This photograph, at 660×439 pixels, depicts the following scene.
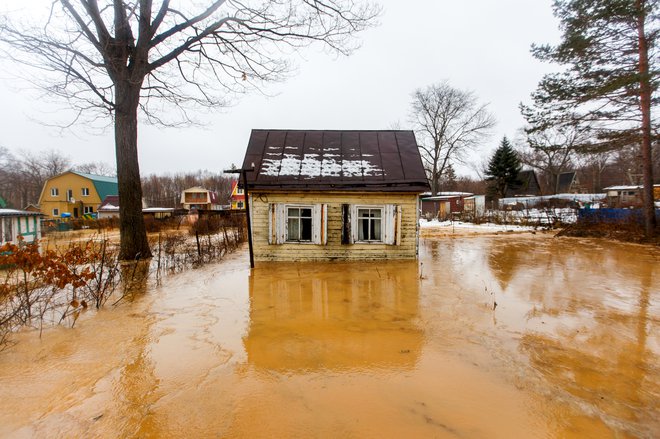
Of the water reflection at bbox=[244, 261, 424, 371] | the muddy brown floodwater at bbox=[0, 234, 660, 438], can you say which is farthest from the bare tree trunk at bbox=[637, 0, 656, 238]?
the water reflection at bbox=[244, 261, 424, 371]

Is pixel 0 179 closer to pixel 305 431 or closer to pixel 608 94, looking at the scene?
pixel 305 431

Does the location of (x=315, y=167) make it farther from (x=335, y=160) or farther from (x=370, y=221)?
(x=370, y=221)

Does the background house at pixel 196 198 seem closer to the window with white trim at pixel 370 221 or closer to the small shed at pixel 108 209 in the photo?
the small shed at pixel 108 209

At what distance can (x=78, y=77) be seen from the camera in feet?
32.0

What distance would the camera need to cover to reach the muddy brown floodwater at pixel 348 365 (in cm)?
309

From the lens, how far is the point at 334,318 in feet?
19.7

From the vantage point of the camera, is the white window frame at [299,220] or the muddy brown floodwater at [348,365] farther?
the white window frame at [299,220]

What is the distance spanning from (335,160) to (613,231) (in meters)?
16.6

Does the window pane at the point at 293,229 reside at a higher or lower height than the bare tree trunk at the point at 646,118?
lower

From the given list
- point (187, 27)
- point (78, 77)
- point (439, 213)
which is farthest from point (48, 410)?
point (439, 213)

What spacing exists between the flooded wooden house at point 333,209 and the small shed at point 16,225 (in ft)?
37.5

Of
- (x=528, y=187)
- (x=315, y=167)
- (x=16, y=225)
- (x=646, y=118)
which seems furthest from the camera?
(x=528, y=187)

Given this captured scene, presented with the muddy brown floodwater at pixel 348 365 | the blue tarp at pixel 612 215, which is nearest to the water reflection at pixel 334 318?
the muddy brown floodwater at pixel 348 365

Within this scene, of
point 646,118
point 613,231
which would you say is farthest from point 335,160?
point 613,231
